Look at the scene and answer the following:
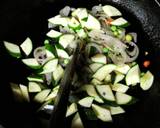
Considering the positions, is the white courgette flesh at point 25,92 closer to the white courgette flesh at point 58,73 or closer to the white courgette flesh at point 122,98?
the white courgette flesh at point 58,73

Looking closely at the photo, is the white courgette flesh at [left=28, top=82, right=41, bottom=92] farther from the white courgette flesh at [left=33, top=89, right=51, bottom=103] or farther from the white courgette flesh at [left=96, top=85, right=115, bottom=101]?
the white courgette flesh at [left=96, top=85, right=115, bottom=101]

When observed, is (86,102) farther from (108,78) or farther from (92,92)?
(108,78)

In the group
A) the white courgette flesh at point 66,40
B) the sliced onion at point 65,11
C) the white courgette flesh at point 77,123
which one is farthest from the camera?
the sliced onion at point 65,11

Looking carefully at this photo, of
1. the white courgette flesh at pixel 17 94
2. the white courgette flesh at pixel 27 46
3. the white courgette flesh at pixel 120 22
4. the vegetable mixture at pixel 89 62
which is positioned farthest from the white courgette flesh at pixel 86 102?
the white courgette flesh at pixel 120 22

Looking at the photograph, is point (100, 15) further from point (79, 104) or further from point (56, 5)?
point (79, 104)

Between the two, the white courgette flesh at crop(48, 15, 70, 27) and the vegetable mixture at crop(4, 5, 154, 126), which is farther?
the white courgette flesh at crop(48, 15, 70, 27)

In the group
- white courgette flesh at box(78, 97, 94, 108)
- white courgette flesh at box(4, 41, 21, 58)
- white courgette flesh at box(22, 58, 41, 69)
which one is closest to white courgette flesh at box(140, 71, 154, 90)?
white courgette flesh at box(78, 97, 94, 108)

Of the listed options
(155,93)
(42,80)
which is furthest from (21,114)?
(155,93)
